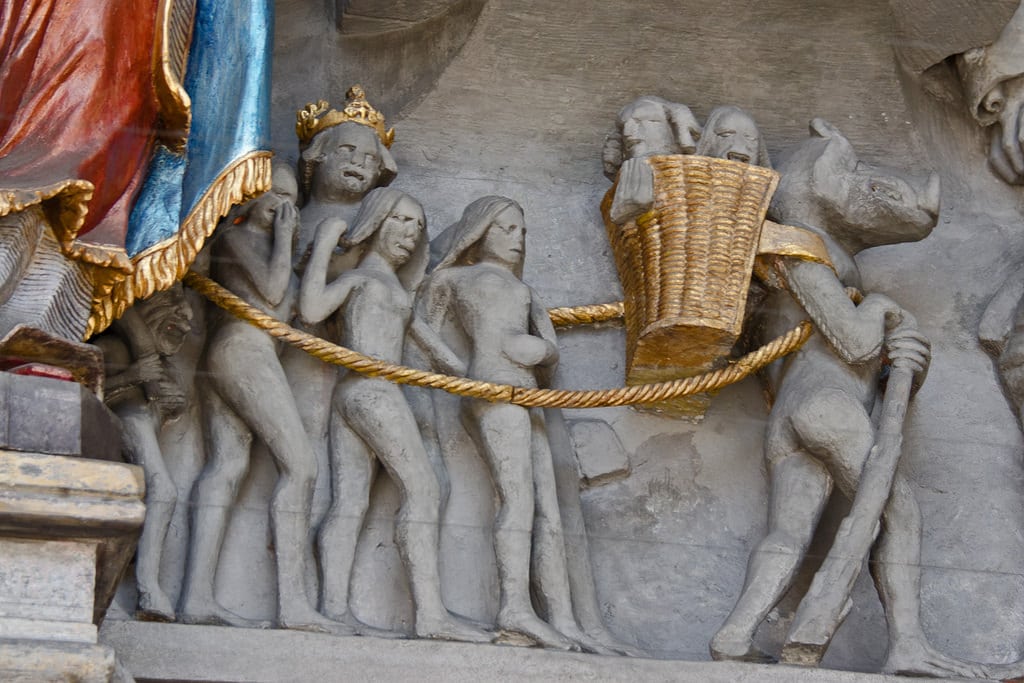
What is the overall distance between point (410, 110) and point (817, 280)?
105cm

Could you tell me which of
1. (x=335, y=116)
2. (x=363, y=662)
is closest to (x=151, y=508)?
(x=363, y=662)

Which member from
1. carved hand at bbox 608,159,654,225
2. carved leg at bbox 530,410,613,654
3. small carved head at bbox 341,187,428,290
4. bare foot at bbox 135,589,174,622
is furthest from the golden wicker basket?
bare foot at bbox 135,589,174,622

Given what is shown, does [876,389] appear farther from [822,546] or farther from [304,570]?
[304,570]

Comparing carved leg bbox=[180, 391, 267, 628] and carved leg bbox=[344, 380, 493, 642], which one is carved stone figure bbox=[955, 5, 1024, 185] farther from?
carved leg bbox=[180, 391, 267, 628]

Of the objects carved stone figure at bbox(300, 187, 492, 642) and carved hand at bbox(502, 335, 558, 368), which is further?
carved hand at bbox(502, 335, 558, 368)

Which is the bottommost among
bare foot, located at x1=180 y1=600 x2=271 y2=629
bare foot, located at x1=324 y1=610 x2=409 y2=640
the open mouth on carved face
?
bare foot, located at x1=324 y1=610 x2=409 y2=640

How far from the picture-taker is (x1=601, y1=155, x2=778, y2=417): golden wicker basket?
4664 millimetres

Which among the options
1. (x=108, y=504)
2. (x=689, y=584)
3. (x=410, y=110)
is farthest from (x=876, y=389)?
(x=108, y=504)

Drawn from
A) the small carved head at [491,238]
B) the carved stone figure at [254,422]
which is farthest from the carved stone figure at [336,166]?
the small carved head at [491,238]

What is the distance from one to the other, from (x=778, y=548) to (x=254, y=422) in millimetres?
1080

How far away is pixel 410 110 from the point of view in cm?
516

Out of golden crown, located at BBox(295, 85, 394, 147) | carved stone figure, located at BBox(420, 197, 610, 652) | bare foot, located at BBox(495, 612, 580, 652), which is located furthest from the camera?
golden crown, located at BBox(295, 85, 394, 147)

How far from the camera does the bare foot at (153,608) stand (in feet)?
13.5

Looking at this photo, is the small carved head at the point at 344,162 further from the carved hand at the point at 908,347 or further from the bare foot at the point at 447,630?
the carved hand at the point at 908,347
